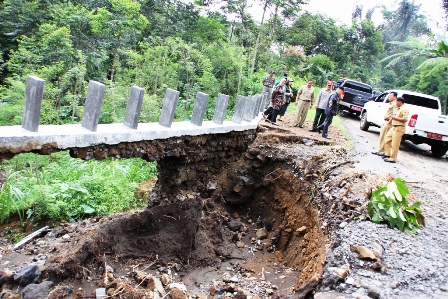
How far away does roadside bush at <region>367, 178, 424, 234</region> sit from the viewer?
3.96m

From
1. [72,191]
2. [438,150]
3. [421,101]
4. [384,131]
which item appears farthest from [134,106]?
[421,101]

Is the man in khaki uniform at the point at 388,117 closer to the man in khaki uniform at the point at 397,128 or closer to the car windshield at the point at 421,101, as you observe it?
the man in khaki uniform at the point at 397,128

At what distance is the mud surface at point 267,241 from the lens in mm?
3270

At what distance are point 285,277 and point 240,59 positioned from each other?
13.1m

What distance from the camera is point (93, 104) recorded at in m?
3.96

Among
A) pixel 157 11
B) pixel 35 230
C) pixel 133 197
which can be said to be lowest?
pixel 35 230

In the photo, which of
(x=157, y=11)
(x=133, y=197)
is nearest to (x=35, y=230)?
(x=133, y=197)

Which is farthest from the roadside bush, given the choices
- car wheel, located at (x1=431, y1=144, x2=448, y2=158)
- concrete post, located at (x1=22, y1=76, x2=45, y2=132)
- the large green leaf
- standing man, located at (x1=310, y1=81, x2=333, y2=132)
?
car wheel, located at (x1=431, y1=144, x2=448, y2=158)

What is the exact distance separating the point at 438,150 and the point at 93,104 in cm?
1039

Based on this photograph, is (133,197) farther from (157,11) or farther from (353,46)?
(353,46)

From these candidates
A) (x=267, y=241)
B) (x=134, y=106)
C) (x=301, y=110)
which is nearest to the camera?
(x=134, y=106)

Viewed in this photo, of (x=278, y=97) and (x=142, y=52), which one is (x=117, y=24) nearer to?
(x=142, y=52)

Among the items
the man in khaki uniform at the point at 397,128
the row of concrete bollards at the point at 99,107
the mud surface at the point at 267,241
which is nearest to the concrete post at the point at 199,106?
the row of concrete bollards at the point at 99,107

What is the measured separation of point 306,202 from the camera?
229 inches
